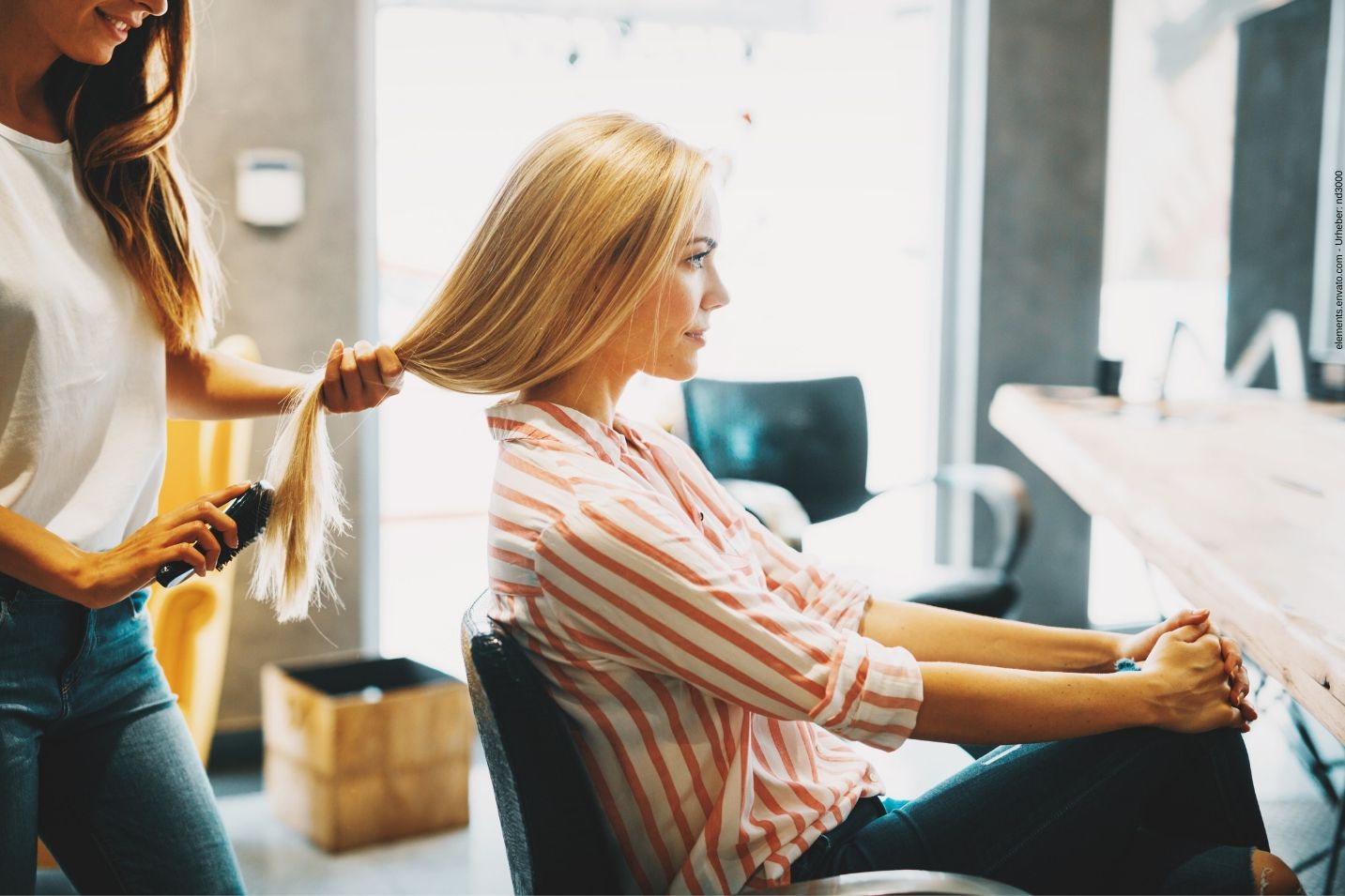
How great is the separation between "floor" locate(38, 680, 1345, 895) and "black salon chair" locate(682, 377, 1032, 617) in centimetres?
80

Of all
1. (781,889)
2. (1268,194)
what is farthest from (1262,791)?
(781,889)

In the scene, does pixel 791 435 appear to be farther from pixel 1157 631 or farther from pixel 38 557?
pixel 38 557

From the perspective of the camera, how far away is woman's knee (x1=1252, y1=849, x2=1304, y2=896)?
1.09 m

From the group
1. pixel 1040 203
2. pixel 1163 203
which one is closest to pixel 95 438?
pixel 1040 203

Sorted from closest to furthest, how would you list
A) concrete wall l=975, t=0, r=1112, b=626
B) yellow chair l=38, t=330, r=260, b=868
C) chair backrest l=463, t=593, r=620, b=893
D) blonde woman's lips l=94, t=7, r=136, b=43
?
1. chair backrest l=463, t=593, r=620, b=893
2. blonde woman's lips l=94, t=7, r=136, b=43
3. yellow chair l=38, t=330, r=260, b=868
4. concrete wall l=975, t=0, r=1112, b=626

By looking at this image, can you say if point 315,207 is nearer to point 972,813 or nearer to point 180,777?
point 180,777

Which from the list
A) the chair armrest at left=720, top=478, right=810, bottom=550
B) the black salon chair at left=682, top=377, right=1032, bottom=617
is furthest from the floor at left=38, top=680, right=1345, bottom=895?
the chair armrest at left=720, top=478, right=810, bottom=550

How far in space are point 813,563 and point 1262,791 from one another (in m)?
2.00

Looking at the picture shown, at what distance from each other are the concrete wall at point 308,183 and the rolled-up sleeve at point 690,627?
2132 millimetres

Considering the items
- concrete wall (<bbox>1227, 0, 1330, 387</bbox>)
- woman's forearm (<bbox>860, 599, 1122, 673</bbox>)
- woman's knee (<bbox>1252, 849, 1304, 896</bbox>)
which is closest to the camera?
woman's knee (<bbox>1252, 849, 1304, 896</bbox>)

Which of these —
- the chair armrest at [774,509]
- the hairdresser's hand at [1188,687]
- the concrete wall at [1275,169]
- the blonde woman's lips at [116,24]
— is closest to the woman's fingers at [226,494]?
the blonde woman's lips at [116,24]

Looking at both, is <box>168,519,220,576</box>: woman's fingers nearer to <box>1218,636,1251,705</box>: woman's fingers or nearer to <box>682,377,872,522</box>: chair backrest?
<box>1218,636,1251,705</box>: woman's fingers

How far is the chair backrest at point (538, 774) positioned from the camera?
3.19ft

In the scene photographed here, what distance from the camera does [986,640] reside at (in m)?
1.42
